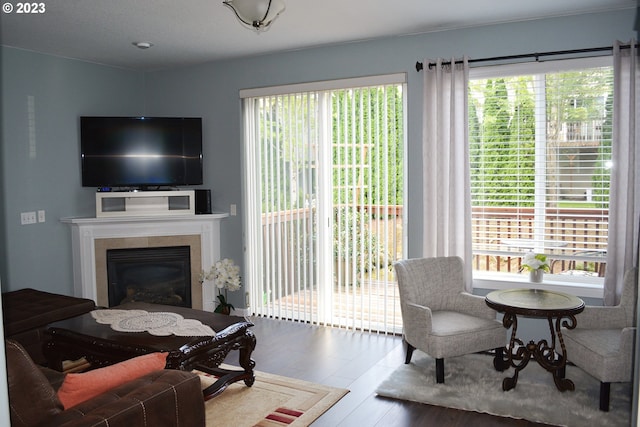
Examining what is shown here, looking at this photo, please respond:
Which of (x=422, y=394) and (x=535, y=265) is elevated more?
(x=535, y=265)

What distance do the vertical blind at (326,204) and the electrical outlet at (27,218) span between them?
203cm

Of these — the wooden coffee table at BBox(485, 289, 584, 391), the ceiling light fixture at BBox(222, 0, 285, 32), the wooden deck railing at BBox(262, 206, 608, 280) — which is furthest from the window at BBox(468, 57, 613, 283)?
the ceiling light fixture at BBox(222, 0, 285, 32)

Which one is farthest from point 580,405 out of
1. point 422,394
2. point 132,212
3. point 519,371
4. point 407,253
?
point 132,212

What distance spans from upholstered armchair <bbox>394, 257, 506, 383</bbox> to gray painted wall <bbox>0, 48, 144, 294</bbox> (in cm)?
339

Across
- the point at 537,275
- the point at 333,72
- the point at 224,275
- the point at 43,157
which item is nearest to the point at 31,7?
the point at 43,157

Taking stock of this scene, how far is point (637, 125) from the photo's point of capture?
13.0ft

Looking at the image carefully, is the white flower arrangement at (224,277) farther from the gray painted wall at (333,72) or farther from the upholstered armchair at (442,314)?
the upholstered armchair at (442,314)

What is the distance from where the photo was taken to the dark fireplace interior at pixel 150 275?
566 centimetres

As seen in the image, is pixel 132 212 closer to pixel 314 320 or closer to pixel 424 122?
pixel 314 320

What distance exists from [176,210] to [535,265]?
354cm

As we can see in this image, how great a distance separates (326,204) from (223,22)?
1.93 m

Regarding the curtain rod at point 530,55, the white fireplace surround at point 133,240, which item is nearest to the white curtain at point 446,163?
the curtain rod at point 530,55

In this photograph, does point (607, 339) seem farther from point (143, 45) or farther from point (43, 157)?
point (43, 157)

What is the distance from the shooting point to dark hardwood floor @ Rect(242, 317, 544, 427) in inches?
132
